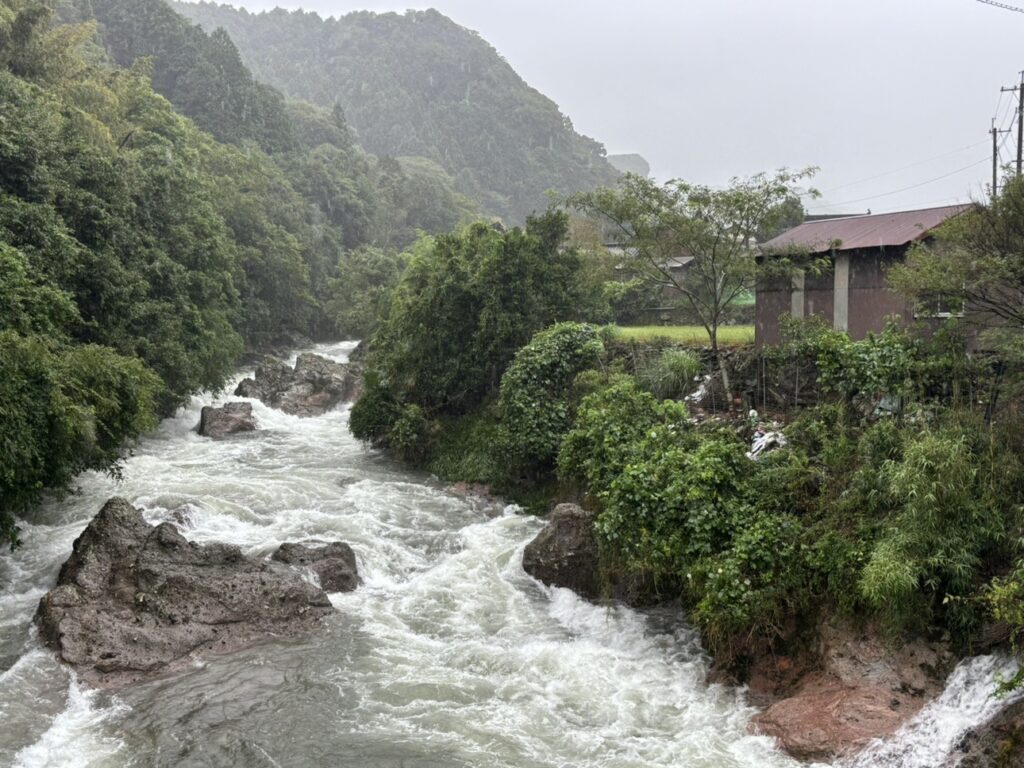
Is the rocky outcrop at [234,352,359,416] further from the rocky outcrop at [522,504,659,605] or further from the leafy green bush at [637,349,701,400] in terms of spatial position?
the rocky outcrop at [522,504,659,605]

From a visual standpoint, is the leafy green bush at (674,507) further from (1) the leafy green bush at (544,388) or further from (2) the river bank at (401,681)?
(1) the leafy green bush at (544,388)

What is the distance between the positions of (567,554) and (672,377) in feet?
18.3

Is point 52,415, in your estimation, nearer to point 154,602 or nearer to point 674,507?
point 154,602

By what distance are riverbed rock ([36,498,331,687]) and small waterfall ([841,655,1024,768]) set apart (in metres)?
7.45

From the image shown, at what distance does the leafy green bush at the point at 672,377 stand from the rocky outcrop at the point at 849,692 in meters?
8.00

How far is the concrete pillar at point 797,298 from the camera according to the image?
61.3 feet

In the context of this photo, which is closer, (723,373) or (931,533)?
(931,533)

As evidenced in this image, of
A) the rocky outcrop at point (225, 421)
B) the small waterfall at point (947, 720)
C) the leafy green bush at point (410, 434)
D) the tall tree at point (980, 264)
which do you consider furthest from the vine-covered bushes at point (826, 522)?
the rocky outcrop at point (225, 421)

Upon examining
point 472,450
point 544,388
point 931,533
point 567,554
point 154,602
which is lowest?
point 154,602

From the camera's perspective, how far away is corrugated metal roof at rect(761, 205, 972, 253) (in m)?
16.5

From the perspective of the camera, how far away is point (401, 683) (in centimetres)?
1020

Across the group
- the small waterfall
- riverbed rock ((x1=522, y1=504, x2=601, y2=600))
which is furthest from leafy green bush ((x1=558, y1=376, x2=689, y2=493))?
the small waterfall

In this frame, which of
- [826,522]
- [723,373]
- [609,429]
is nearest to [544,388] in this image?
[609,429]

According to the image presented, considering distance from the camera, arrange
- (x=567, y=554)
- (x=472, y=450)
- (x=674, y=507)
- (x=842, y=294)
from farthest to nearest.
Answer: (x=472, y=450)
(x=842, y=294)
(x=567, y=554)
(x=674, y=507)
